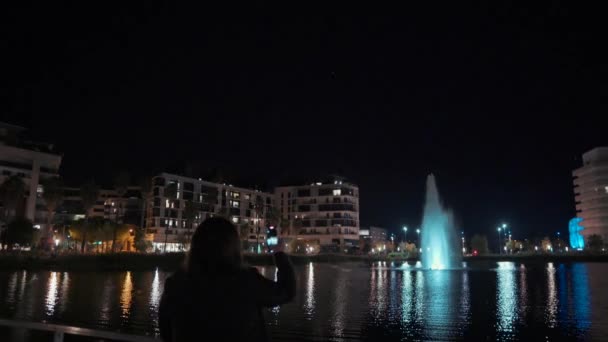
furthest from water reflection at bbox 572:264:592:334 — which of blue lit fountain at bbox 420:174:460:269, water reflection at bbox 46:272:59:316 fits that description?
blue lit fountain at bbox 420:174:460:269

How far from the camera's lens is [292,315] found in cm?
2491

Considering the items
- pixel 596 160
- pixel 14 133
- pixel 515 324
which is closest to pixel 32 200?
pixel 14 133

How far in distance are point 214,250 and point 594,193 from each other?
613 ft

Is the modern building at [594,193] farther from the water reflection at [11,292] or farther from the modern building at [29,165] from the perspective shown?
the water reflection at [11,292]

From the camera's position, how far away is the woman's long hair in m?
3.99

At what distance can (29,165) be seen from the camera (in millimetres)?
98750

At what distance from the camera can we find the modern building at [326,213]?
17675 centimetres

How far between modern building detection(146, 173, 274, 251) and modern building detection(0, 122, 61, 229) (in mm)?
33067

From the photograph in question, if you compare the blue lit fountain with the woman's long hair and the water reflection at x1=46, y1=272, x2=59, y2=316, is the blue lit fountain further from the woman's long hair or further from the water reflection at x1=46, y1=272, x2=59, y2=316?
the woman's long hair

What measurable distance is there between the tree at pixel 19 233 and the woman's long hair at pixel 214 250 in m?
86.1

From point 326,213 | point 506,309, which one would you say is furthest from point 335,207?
point 506,309

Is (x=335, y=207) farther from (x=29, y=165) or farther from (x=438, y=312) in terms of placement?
(x=438, y=312)

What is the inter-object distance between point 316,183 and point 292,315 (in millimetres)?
159579

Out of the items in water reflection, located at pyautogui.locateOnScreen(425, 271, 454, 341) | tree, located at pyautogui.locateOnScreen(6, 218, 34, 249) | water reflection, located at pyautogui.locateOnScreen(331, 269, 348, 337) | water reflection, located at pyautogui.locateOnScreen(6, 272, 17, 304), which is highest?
tree, located at pyautogui.locateOnScreen(6, 218, 34, 249)
